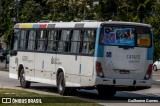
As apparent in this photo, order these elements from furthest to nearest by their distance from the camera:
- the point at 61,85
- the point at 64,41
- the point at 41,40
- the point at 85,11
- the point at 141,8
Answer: the point at 85,11, the point at 141,8, the point at 41,40, the point at 64,41, the point at 61,85

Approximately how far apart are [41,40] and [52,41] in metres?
1.11

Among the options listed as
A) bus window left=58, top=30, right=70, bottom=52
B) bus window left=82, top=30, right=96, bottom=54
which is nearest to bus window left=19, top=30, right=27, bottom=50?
bus window left=58, top=30, right=70, bottom=52

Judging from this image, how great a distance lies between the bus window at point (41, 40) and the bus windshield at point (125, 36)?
177 inches

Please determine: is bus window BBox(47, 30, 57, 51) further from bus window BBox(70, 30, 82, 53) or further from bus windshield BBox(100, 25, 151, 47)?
bus windshield BBox(100, 25, 151, 47)

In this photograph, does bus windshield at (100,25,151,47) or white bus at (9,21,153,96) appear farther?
bus windshield at (100,25,151,47)

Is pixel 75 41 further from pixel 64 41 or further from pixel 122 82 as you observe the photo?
pixel 122 82

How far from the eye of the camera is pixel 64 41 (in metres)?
24.5

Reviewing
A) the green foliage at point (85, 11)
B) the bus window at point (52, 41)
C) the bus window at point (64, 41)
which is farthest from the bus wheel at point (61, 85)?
the green foliage at point (85, 11)

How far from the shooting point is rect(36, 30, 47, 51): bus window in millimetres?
26188

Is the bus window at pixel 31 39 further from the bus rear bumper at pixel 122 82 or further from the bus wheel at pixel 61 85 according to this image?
the bus rear bumper at pixel 122 82

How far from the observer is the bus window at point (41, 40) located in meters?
26.2

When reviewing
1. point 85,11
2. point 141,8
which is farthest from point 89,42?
point 85,11

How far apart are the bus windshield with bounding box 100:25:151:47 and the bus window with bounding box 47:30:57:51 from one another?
3.49 meters

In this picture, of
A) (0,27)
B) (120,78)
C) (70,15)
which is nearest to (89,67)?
(120,78)
